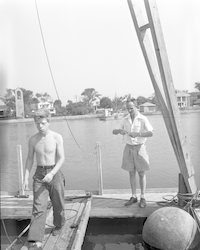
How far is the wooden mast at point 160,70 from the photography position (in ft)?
11.6

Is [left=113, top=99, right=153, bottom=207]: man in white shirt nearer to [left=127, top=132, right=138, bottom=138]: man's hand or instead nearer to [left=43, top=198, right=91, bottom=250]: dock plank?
[left=127, top=132, right=138, bottom=138]: man's hand

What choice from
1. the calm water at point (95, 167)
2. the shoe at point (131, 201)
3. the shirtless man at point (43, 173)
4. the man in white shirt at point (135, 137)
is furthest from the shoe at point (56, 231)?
the calm water at point (95, 167)

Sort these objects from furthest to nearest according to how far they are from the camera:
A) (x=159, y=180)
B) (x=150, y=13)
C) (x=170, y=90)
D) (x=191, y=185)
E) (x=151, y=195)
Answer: (x=159, y=180) < (x=151, y=195) < (x=191, y=185) < (x=170, y=90) < (x=150, y=13)

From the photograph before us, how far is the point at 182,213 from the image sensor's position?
3656mm

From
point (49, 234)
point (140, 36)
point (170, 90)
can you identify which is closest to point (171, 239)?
point (49, 234)

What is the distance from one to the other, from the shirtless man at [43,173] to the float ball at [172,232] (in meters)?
1.24

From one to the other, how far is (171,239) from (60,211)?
4.57ft

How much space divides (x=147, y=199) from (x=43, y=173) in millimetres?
2094

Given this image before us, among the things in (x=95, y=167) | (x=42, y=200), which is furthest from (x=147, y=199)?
(x=95, y=167)

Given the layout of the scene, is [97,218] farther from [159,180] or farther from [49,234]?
[159,180]

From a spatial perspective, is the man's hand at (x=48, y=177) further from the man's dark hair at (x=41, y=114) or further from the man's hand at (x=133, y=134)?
the man's hand at (x=133, y=134)

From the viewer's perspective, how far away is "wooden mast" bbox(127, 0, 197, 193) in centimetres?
353

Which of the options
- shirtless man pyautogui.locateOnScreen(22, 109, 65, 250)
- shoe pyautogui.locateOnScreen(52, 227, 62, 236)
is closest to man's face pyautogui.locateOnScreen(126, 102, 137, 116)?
shirtless man pyautogui.locateOnScreen(22, 109, 65, 250)

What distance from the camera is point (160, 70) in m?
3.67
